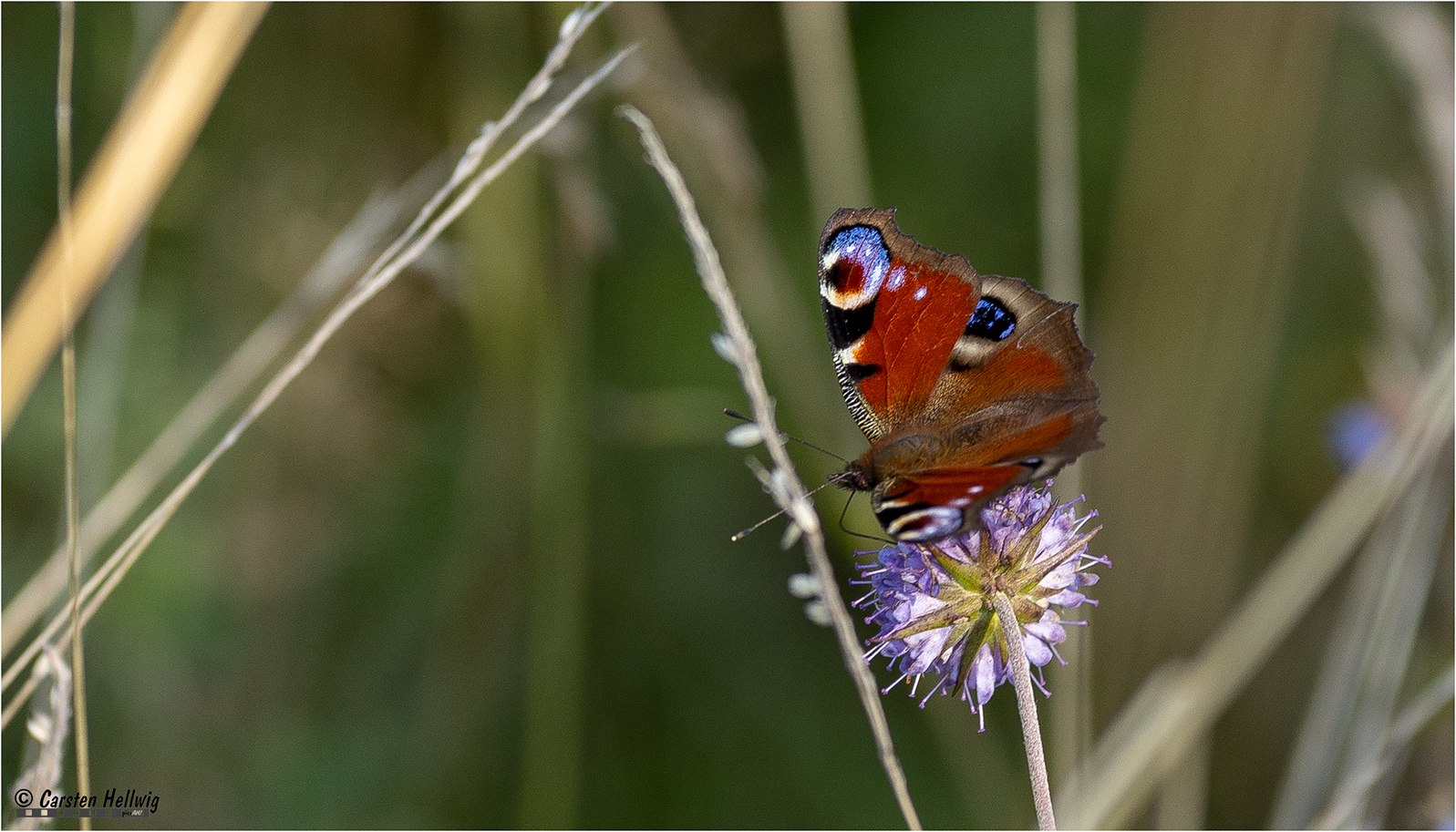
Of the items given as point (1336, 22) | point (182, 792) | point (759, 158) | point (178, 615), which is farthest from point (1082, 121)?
point (182, 792)

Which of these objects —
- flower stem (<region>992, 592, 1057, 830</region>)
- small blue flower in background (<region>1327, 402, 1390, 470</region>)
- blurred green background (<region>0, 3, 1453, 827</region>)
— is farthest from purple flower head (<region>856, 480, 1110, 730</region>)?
small blue flower in background (<region>1327, 402, 1390, 470</region>)

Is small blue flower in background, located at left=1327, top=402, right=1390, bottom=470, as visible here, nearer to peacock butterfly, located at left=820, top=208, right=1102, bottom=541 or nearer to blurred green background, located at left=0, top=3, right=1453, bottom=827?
blurred green background, located at left=0, top=3, right=1453, bottom=827

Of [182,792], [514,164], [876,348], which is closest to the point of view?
[876,348]

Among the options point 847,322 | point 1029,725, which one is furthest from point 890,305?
point 1029,725

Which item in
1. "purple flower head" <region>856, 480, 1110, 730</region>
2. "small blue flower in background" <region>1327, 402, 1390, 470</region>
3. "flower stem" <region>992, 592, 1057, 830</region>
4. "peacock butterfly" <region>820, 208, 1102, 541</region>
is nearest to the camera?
"flower stem" <region>992, 592, 1057, 830</region>

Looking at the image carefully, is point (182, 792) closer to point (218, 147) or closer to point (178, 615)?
point (178, 615)

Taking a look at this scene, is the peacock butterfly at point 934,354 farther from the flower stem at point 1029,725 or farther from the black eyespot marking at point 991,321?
the flower stem at point 1029,725
